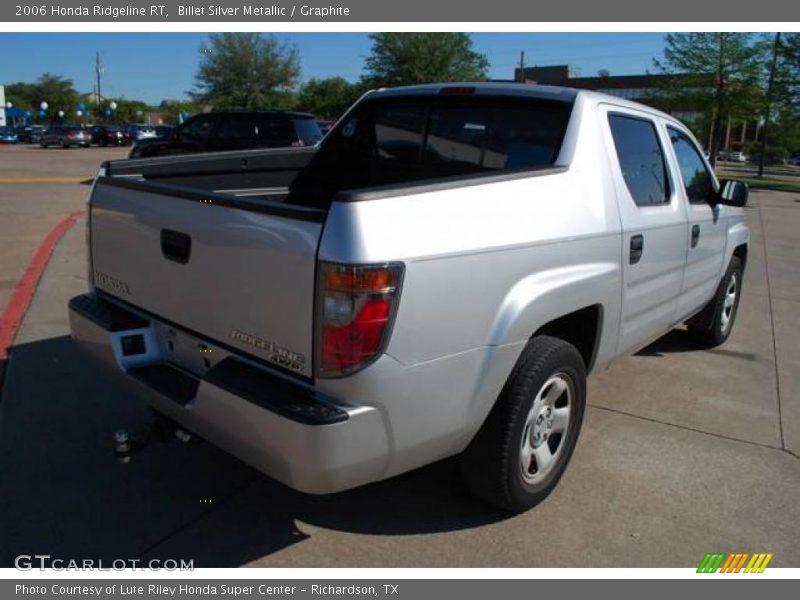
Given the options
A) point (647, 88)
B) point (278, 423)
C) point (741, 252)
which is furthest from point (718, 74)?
point (278, 423)

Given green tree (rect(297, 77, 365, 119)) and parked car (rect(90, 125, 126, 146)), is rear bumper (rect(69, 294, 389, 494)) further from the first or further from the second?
green tree (rect(297, 77, 365, 119))

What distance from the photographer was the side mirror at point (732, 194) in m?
4.82

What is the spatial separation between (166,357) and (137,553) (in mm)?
808

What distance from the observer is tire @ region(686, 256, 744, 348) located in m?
5.59

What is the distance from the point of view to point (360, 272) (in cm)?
231

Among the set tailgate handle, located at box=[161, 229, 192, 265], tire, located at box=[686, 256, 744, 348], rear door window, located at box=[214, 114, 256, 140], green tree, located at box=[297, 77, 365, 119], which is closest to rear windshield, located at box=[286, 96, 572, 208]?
tailgate handle, located at box=[161, 229, 192, 265]

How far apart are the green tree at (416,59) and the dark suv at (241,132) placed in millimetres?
32513

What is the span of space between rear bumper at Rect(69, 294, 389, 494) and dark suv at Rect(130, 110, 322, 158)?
11.1m

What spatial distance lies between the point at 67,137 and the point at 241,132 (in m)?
35.5

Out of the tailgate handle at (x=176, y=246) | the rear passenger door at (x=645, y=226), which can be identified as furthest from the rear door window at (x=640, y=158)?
the tailgate handle at (x=176, y=246)

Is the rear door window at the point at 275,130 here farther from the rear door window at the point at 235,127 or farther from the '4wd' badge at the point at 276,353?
the '4wd' badge at the point at 276,353

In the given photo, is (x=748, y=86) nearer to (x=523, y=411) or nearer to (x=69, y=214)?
(x=69, y=214)

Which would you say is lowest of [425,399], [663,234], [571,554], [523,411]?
[571,554]

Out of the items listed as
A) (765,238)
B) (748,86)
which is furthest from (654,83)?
(765,238)
